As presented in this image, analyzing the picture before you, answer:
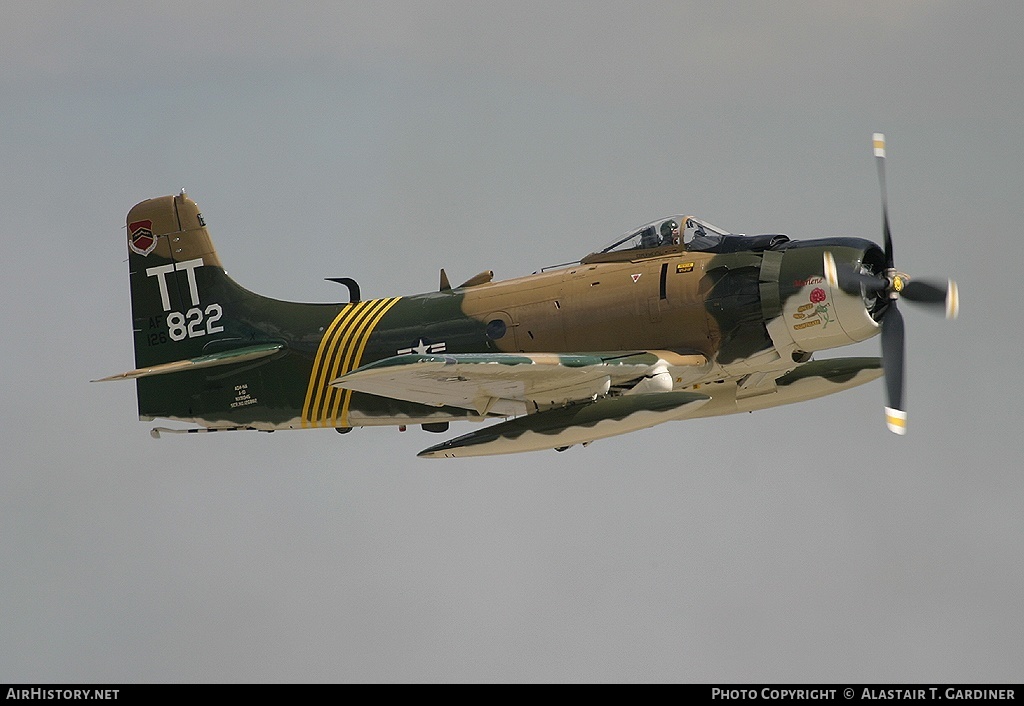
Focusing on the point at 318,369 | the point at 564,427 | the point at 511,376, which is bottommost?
the point at 564,427

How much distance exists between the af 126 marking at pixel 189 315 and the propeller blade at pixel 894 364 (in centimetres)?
1065

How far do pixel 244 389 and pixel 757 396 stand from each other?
26.6 ft

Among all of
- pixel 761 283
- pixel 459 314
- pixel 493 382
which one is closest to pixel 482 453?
pixel 493 382

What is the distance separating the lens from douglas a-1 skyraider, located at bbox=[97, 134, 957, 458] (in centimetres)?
2433

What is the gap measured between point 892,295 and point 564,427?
5.03 m

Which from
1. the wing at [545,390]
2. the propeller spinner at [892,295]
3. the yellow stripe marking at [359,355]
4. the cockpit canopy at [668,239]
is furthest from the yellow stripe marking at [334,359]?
the propeller spinner at [892,295]

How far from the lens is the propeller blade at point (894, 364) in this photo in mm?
24734

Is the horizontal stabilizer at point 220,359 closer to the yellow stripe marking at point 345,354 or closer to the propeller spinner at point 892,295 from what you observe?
the yellow stripe marking at point 345,354

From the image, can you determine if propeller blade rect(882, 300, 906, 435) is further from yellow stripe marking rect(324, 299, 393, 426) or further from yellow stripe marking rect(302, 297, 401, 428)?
yellow stripe marking rect(324, 299, 393, 426)

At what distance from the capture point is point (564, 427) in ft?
79.8

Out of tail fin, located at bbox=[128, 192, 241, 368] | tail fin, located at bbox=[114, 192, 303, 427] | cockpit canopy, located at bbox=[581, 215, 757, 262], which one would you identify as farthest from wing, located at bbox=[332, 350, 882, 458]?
tail fin, located at bbox=[128, 192, 241, 368]

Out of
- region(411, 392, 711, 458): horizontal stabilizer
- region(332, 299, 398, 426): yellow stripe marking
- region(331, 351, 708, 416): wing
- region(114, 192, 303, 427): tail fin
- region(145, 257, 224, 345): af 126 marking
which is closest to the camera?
region(331, 351, 708, 416): wing

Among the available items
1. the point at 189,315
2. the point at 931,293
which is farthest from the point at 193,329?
the point at 931,293

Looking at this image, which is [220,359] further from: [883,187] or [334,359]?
[883,187]
